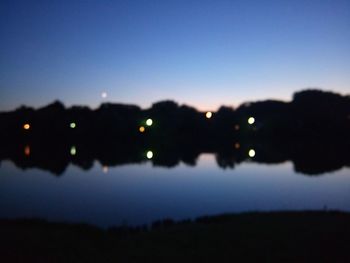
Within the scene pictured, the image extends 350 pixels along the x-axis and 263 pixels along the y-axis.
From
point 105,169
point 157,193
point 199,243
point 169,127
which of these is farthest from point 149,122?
point 199,243

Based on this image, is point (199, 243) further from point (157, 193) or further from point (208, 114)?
point (208, 114)

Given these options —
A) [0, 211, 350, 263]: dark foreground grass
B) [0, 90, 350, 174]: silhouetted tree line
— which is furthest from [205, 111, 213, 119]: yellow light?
[0, 211, 350, 263]: dark foreground grass

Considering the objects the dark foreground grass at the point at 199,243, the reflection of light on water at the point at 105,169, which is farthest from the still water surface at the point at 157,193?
the dark foreground grass at the point at 199,243

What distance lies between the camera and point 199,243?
26.8 ft

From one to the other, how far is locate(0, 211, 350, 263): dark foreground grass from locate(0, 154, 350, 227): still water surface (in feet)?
21.3

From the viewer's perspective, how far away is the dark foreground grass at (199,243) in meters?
7.15

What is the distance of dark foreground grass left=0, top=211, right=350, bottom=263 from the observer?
7.15 m

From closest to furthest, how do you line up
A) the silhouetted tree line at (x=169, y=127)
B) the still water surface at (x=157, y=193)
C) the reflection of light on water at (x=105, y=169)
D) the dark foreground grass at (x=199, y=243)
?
the dark foreground grass at (x=199, y=243) → the still water surface at (x=157, y=193) → the reflection of light on water at (x=105, y=169) → the silhouetted tree line at (x=169, y=127)

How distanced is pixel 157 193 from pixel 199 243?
14911mm

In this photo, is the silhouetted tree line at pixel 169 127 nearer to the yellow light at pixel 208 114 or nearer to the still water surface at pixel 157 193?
the yellow light at pixel 208 114

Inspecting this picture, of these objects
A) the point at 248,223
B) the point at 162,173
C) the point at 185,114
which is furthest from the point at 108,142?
the point at 248,223

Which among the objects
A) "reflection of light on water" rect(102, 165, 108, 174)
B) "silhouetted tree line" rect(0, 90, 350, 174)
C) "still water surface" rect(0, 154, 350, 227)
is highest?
"silhouetted tree line" rect(0, 90, 350, 174)

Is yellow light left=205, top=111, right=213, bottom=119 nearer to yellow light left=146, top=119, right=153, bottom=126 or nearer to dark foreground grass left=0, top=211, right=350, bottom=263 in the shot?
yellow light left=146, top=119, right=153, bottom=126

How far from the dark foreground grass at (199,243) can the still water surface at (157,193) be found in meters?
6.48
